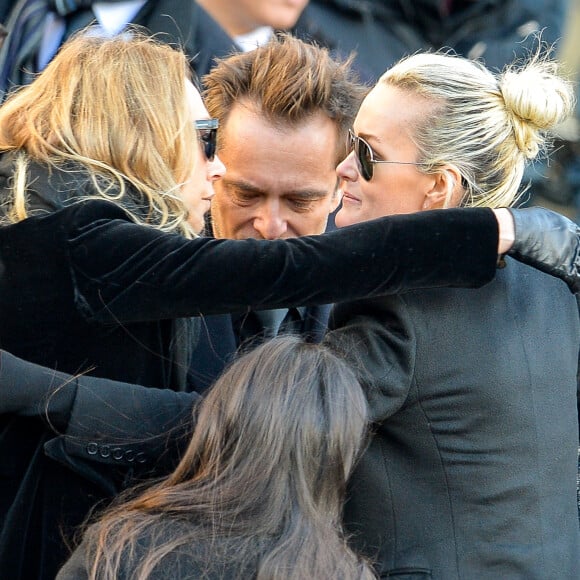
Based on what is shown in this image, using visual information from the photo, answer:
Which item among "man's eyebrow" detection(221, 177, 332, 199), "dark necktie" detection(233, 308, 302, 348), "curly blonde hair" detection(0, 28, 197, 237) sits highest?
"curly blonde hair" detection(0, 28, 197, 237)

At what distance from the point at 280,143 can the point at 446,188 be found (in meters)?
0.89

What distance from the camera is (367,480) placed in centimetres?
207

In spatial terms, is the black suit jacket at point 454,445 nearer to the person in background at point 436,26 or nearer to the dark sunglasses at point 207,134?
the dark sunglasses at point 207,134

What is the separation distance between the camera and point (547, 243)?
6.85 ft

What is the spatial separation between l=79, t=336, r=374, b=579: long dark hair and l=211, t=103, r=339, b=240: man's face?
4.00 ft

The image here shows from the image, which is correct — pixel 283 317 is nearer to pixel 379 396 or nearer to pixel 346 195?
pixel 346 195

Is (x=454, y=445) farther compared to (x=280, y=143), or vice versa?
(x=280, y=143)

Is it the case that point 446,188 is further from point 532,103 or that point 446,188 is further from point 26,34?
point 26,34

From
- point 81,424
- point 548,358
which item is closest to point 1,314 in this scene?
point 81,424

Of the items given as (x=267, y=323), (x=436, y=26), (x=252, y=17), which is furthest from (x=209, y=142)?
(x=436, y=26)

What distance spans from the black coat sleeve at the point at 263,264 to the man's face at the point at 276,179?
3.15 feet

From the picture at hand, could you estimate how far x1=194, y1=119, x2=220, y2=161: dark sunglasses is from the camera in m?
2.53

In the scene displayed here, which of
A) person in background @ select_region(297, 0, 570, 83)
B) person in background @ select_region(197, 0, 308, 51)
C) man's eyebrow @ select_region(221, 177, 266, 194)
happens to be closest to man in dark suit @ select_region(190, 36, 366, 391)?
man's eyebrow @ select_region(221, 177, 266, 194)

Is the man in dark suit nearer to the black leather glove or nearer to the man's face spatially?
the man's face
